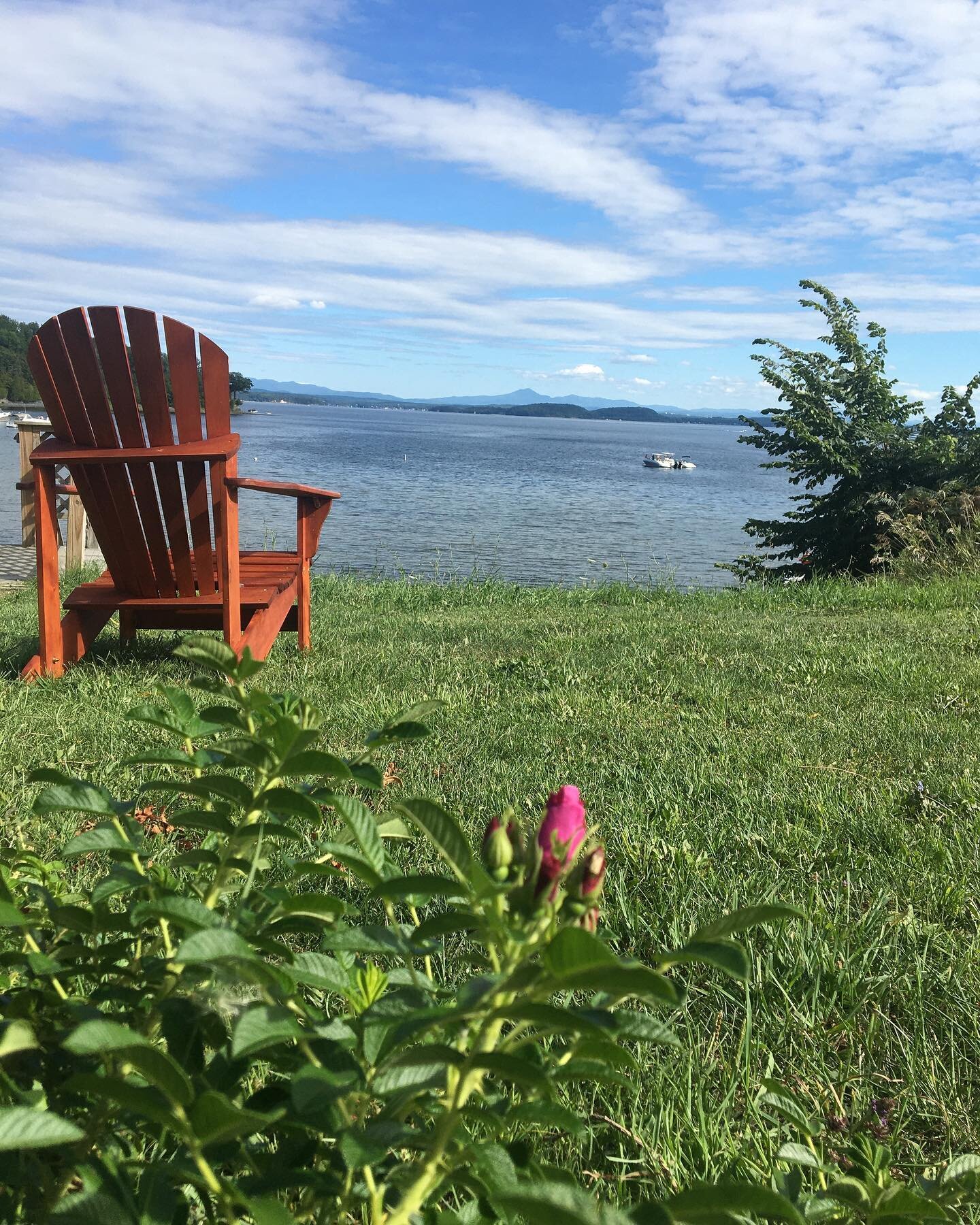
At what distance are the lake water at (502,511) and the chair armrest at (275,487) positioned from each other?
15.9 ft

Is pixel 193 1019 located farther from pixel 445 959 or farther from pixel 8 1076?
pixel 445 959

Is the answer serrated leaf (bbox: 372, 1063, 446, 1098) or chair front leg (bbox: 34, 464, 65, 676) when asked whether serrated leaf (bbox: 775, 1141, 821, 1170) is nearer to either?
serrated leaf (bbox: 372, 1063, 446, 1098)

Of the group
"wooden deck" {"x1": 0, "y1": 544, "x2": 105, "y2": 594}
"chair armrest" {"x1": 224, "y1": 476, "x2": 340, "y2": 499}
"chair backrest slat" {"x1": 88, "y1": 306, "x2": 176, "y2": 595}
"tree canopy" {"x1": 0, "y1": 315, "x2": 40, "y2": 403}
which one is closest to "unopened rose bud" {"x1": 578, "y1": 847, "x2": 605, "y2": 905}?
"chair armrest" {"x1": 224, "y1": 476, "x2": 340, "y2": 499}

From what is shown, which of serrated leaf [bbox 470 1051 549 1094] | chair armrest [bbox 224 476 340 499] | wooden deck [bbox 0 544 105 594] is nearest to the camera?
serrated leaf [bbox 470 1051 549 1094]

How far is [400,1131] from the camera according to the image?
2.24 feet

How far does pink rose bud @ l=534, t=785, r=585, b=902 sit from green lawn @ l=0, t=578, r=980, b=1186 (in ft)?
0.92

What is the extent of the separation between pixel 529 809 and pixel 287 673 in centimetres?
228

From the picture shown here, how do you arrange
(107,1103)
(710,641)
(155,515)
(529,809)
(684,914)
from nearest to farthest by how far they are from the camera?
(107,1103) < (684,914) < (529,809) < (155,515) < (710,641)

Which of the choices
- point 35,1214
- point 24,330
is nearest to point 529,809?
point 35,1214

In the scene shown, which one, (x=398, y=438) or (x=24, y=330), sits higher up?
(x=24, y=330)

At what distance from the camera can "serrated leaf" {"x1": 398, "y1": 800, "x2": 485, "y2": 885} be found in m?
0.64

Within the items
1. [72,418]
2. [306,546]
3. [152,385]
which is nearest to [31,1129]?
[152,385]

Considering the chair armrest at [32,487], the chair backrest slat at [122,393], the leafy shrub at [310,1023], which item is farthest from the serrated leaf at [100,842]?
the chair armrest at [32,487]

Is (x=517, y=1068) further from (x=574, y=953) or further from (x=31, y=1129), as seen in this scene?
(x=31, y=1129)
